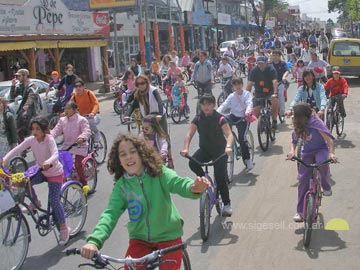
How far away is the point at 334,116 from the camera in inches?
468

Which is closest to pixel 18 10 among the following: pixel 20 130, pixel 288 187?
pixel 20 130

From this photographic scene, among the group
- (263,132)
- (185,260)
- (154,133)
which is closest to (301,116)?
(154,133)

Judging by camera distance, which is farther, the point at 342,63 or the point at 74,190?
the point at 342,63

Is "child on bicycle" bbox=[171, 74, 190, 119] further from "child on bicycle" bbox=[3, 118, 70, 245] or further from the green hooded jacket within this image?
the green hooded jacket

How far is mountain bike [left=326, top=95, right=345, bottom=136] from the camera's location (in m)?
11.7

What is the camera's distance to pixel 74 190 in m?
6.84

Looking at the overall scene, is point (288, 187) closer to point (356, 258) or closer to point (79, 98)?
point (356, 258)

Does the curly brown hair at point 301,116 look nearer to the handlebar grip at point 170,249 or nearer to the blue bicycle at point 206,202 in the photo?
the blue bicycle at point 206,202

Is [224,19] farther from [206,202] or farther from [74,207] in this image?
[206,202]

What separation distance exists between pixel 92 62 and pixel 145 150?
2872 centimetres

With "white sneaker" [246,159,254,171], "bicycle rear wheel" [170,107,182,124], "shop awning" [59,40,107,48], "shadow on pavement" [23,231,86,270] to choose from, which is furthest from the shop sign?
"shadow on pavement" [23,231,86,270]

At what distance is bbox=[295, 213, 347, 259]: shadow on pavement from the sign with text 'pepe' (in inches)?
638

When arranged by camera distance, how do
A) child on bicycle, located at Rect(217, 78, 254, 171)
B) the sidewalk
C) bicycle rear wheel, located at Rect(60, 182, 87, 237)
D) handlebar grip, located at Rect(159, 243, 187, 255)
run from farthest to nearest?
1. the sidewalk
2. child on bicycle, located at Rect(217, 78, 254, 171)
3. bicycle rear wheel, located at Rect(60, 182, 87, 237)
4. handlebar grip, located at Rect(159, 243, 187, 255)

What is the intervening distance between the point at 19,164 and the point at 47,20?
13461mm
